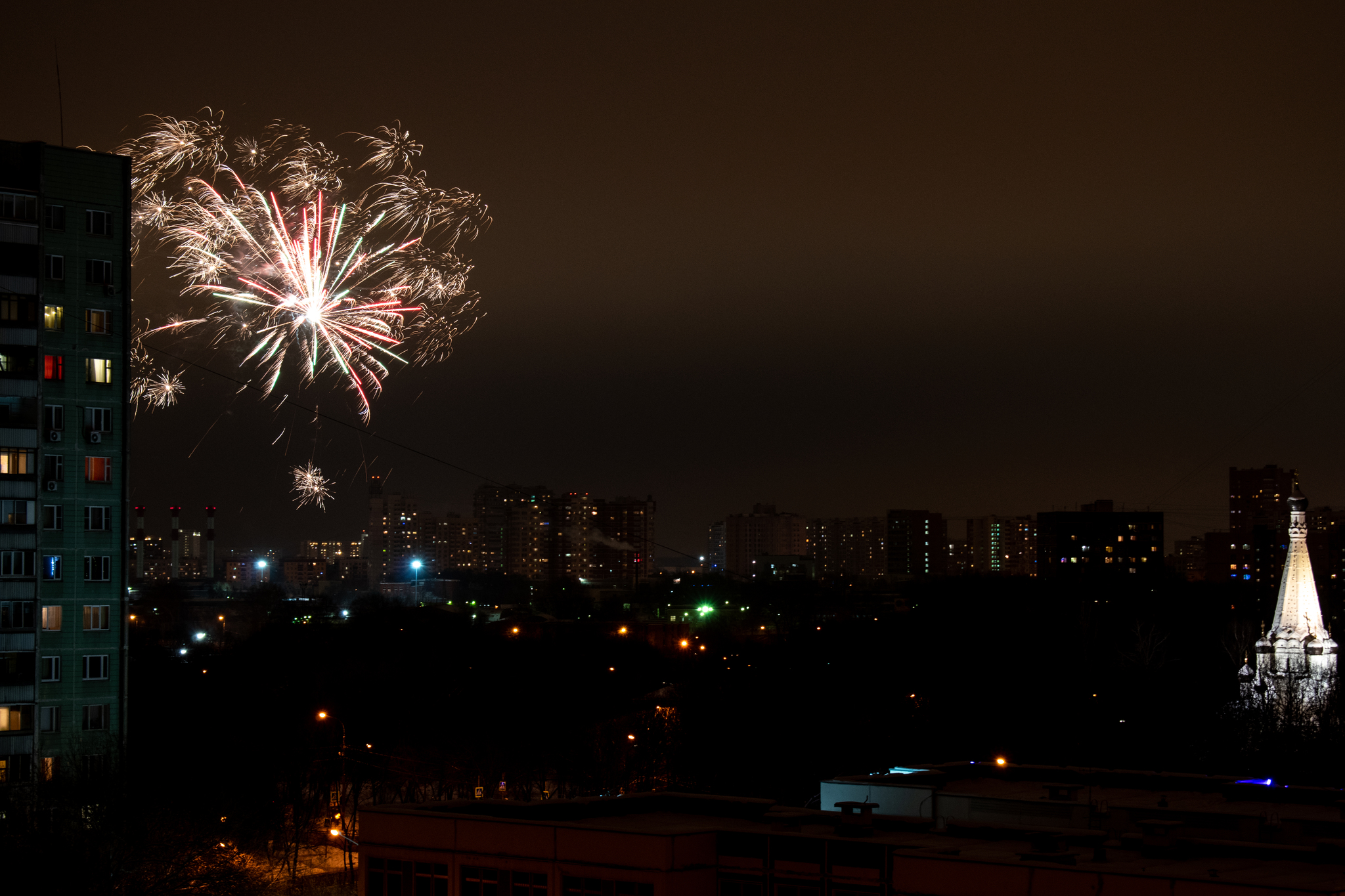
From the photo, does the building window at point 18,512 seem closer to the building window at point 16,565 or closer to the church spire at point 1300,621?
the building window at point 16,565

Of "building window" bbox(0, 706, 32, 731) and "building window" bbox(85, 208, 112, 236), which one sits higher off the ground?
"building window" bbox(85, 208, 112, 236)

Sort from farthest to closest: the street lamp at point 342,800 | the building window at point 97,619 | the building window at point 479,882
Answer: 1. the street lamp at point 342,800
2. the building window at point 97,619
3. the building window at point 479,882

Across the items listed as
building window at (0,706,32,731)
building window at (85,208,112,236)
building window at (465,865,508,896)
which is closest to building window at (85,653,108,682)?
building window at (0,706,32,731)

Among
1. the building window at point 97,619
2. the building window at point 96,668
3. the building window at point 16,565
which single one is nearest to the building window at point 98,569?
the building window at point 97,619

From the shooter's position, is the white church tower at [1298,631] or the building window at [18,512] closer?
the building window at [18,512]

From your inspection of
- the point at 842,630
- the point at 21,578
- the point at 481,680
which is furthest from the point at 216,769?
the point at 842,630

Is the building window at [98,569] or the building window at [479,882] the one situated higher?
the building window at [98,569]

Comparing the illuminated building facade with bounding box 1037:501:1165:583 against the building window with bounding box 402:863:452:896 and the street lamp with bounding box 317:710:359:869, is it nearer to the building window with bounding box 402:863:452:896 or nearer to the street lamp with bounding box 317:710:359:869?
the street lamp with bounding box 317:710:359:869

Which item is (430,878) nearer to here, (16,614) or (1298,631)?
(16,614)
